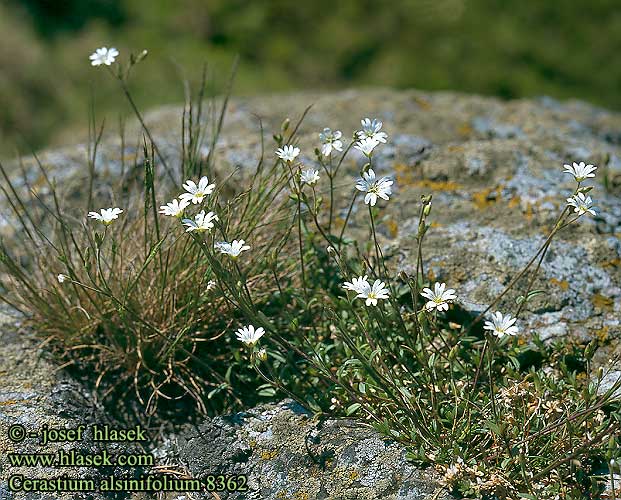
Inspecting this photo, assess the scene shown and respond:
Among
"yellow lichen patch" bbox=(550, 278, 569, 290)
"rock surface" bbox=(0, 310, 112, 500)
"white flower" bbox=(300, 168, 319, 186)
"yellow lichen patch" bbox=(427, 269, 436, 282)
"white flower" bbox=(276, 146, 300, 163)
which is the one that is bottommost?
"rock surface" bbox=(0, 310, 112, 500)

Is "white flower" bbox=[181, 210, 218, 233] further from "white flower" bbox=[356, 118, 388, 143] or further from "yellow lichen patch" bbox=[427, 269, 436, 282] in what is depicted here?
"yellow lichen patch" bbox=[427, 269, 436, 282]

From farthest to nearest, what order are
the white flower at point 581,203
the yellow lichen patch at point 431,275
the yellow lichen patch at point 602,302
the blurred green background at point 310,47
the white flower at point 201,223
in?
the blurred green background at point 310,47, the yellow lichen patch at point 431,275, the yellow lichen patch at point 602,302, the white flower at point 581,203, the white flower at point 201,223

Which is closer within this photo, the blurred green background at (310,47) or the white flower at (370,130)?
the white flower at (370,130)

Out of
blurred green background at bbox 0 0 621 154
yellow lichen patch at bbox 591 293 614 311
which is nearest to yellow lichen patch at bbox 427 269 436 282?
yellow lichen patch at bbox 591 293 614 311

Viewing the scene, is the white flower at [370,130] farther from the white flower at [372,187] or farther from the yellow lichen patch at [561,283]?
the yellow lichen patch at [561,283]

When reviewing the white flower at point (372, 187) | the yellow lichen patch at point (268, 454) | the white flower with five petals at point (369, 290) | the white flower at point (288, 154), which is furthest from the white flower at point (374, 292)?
the yellow lichen patch at point (268, 454)

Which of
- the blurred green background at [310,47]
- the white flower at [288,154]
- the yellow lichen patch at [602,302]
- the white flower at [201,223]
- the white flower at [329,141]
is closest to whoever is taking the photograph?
the white flower at [201,223]

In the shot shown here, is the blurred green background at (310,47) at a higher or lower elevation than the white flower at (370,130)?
higher

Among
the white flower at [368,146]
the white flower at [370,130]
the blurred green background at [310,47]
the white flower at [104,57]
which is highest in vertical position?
the blurred green background at [310,47]
